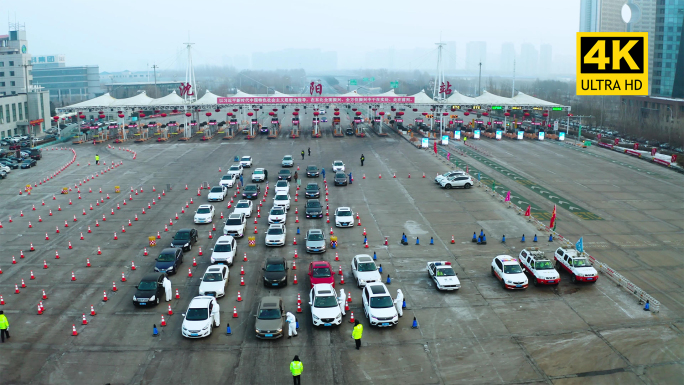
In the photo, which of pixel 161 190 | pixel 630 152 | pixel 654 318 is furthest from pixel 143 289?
pixel 630 152

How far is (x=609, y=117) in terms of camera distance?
375ft

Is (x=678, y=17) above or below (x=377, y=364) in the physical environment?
above

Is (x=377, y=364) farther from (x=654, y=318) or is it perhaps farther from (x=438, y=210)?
(x=438, y=210)

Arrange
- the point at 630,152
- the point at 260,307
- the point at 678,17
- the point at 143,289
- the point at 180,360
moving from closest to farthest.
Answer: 1. the point at 180,360
2. the point at 260,307
3. the point at 143,289
4. the point at 630,152
5. the point at 678,17

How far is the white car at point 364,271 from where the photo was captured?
82.1 feet

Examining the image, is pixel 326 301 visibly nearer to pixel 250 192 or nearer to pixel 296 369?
pixel 296 369

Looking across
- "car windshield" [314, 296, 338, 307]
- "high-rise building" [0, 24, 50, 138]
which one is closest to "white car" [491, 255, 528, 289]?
"car windshield" [314, 296, 338, 307]

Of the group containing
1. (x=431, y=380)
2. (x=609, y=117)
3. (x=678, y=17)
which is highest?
(x=678, y=17)

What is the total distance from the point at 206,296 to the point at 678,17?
113007mm

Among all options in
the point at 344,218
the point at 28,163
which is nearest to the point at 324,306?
the point at 344,218

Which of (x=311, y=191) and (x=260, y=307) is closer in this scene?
(x=260, y=307)

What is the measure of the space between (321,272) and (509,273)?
7894 millimetres

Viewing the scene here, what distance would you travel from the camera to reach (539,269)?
25.6 meters

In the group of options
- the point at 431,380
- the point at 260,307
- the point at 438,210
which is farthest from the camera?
the point at 438,210
